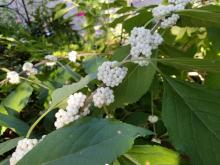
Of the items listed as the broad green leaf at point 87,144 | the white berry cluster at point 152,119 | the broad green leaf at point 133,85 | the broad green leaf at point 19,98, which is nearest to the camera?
the broad green leaf at point 87,144

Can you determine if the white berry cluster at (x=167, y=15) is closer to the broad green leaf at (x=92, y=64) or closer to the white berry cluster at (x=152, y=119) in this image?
the white berry cluster at (x=152, y=119)

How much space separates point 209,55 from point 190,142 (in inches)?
20.4

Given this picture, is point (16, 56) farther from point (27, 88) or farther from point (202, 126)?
point (202, 126)

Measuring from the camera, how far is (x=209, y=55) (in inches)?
42.8

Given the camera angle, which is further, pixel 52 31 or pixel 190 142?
pixel 52 31

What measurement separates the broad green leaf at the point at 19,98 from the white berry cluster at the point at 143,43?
43 cm

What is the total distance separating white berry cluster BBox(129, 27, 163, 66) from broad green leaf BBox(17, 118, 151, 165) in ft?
0.51

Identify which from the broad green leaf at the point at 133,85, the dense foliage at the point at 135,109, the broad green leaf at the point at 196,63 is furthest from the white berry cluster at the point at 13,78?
the broad green leaf at the point at 196,63

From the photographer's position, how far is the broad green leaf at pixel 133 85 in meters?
0.71

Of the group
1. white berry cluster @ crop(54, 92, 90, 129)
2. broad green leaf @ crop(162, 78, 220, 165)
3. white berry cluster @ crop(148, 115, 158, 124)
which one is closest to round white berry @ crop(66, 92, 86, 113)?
white berry cluster @ crop(54, 92, 90, 129)

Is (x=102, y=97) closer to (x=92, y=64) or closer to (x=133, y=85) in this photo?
(x=133, y=85)

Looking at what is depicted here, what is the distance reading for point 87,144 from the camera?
51 centimetres

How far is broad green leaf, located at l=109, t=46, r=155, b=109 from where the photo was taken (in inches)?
27.9

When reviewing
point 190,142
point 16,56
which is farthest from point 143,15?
point 16,56
